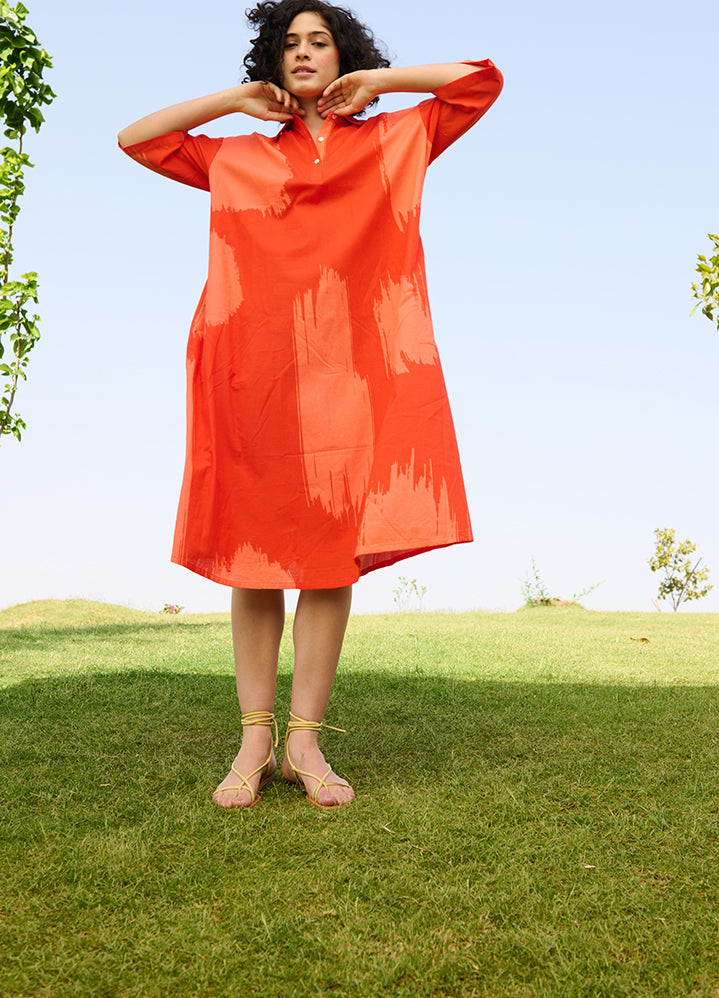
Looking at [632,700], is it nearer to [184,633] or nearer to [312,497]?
[312,497]

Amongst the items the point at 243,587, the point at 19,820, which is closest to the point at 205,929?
the point at 19,820

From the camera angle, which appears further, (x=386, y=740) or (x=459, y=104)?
(x=386, y=740)

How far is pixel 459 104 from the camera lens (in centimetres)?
251

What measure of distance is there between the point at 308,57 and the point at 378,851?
2153 millimetres

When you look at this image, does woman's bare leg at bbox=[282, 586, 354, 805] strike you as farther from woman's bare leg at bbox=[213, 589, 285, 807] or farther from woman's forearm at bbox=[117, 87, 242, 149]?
woman's forearm at bbox=[117, 87, 242, 149]

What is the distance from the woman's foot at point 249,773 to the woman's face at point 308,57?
1859 mm

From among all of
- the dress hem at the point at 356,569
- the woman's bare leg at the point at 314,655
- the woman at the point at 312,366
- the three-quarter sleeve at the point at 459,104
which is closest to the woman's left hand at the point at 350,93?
the woman at the point at 312,366

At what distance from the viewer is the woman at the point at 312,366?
245 centimetres

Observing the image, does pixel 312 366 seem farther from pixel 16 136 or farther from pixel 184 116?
pixel 16 136

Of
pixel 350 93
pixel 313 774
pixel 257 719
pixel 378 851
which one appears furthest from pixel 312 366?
pixel 378 851

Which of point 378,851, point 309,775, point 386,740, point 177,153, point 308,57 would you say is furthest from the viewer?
point 386,740

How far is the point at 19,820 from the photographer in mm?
2293

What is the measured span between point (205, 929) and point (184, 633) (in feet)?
18.5

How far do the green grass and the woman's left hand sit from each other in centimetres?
Result: 193
